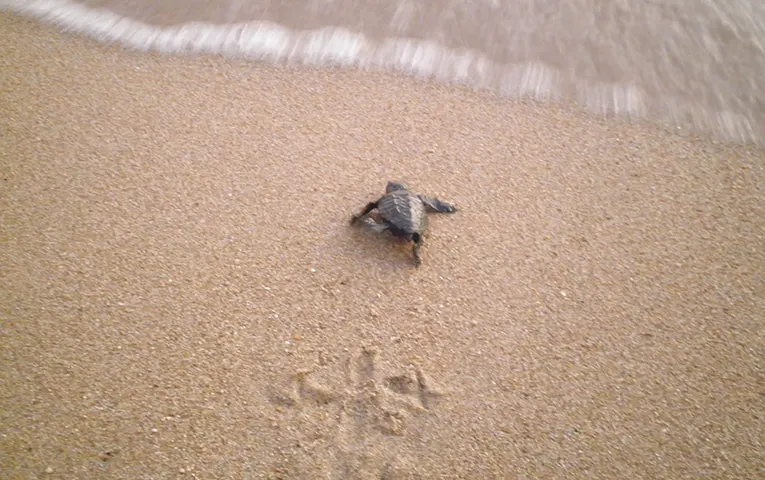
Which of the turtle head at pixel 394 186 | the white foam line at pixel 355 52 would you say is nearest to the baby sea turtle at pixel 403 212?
the turtle head at pixel 394 186

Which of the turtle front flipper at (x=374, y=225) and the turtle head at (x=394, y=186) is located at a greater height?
the turtle head at (x=394, y=186)

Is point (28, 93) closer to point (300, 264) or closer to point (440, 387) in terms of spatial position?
point (300, 264)

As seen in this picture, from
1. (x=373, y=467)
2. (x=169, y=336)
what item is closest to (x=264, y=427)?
(x=373, y=467)

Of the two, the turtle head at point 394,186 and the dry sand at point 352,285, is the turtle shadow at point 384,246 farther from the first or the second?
the turtle head at point 394,186

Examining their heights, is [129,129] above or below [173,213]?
above

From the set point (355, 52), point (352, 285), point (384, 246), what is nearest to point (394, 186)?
point (384, 246)

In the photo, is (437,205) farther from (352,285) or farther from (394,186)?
(352,285)
